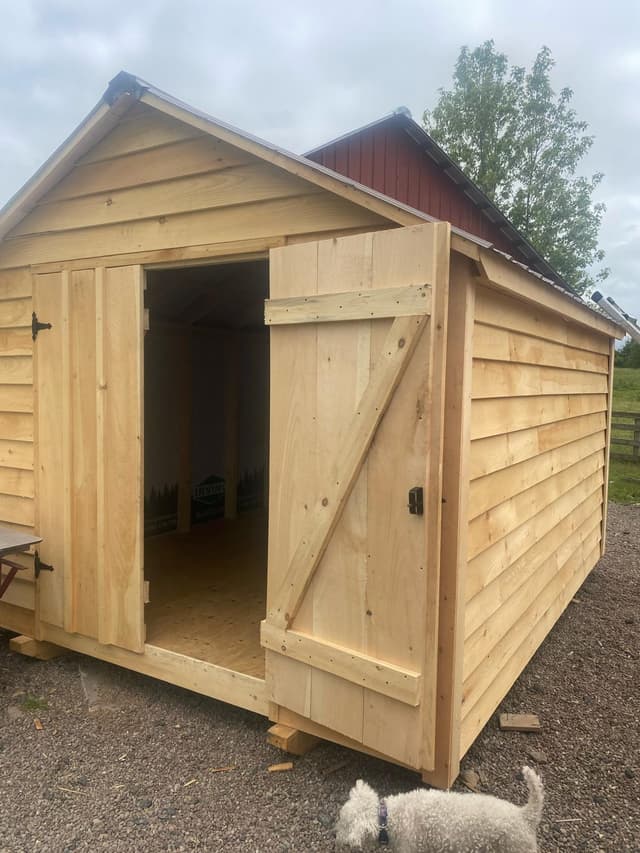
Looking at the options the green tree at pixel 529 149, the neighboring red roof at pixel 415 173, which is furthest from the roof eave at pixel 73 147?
the green tree at pixel 529 149

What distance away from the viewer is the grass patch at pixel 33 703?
362 centimetres

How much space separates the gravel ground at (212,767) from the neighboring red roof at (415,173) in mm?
6388

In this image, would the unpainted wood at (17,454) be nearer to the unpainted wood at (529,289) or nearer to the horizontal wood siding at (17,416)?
the horizontal wood siding at (17,416)

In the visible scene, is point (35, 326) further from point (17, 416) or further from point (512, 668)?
point (512, 668)

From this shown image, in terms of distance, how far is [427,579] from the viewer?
8.57 feet

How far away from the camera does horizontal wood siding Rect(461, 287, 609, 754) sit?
3.05 meters

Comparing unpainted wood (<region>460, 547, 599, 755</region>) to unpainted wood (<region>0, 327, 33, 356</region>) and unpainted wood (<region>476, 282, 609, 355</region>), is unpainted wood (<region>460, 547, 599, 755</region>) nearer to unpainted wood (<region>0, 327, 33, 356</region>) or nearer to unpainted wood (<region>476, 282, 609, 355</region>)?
unpainted wood (<region>476, 282, 609, 355</region>)

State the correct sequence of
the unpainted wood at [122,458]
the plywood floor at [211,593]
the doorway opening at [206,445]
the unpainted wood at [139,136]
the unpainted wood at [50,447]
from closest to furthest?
the unpainted wood at [139,136], the unpainted wood at [122,458], the plywood floor at [211,593], the unpainted wood at [50,447], the doorway opening at [206,445]

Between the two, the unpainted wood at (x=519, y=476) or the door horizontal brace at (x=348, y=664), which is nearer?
the door horizontal brace at (x=348, y=664)

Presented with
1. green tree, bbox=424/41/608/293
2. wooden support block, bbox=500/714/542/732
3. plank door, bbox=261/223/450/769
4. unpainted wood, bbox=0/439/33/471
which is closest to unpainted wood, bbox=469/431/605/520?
plank door, bbox=261/223/450/769

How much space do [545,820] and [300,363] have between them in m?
2.30

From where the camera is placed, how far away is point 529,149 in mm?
19594

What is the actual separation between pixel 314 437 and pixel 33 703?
239 cm

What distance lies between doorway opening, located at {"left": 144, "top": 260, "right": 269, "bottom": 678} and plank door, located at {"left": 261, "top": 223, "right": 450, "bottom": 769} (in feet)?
4.64
